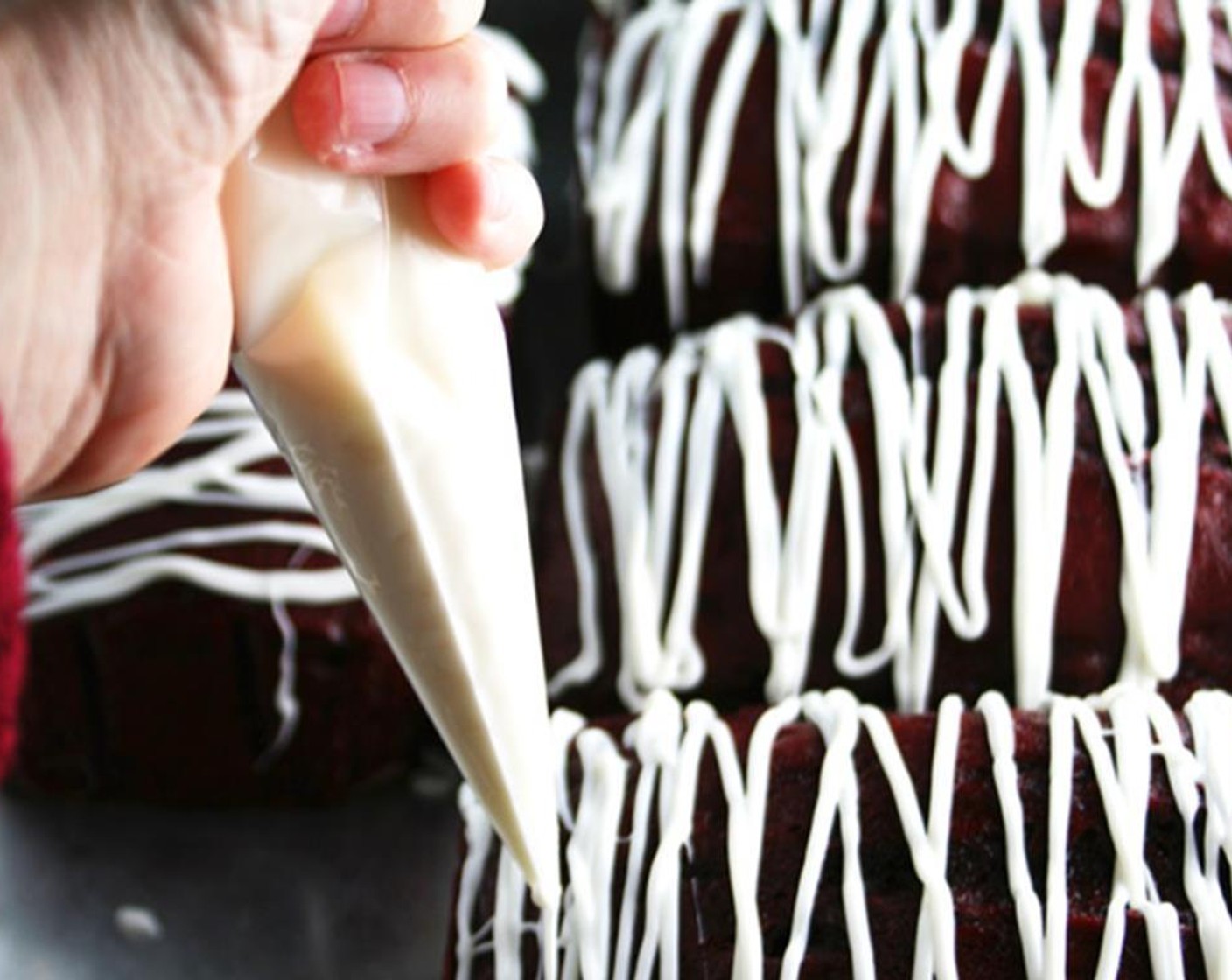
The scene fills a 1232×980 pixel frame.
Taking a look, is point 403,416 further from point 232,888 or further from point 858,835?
point 232,888

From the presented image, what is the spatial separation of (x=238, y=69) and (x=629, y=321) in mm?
1047

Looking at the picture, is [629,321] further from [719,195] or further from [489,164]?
[489,164]

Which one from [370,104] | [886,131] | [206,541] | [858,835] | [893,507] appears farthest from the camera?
[886,131]

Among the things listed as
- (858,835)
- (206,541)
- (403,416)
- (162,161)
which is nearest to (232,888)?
(206,541)

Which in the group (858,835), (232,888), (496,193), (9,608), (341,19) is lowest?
(232,888)

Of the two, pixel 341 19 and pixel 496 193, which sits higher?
pixel 341 19

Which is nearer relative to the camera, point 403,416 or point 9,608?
point 9,608

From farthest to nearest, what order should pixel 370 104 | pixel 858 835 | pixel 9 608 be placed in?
pixel 858 835 < pixel 370 104 < pixel 9 608

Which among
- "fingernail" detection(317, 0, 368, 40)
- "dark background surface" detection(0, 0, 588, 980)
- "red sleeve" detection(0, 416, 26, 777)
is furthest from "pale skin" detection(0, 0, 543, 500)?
"dark background surface" detection(0, 0, 588, 980)

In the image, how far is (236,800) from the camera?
1.78 meters

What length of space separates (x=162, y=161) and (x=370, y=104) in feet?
0.37

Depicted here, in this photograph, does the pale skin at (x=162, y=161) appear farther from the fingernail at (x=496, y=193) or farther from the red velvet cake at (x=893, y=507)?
the red velvet cake at (x=893, y=507)

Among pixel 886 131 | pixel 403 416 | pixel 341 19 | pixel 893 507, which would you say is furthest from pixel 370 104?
pixel 886 131

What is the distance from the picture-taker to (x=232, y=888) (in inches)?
68.2
